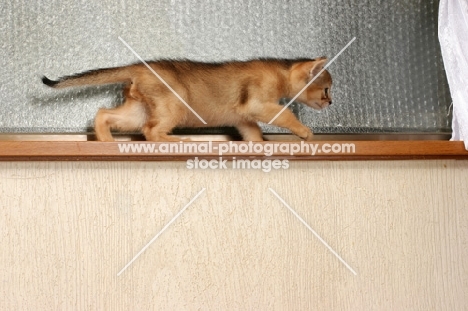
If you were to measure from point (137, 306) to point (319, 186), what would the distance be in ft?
1.46

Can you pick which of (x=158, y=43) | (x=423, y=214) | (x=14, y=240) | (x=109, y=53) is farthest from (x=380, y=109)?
(x=14, y=240)

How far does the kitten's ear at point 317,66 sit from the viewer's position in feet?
4.09

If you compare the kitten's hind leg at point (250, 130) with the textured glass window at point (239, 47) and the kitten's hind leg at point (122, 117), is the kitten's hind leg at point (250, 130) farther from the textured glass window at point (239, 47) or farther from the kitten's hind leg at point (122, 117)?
the kitten's hind leg at point (122, 117)

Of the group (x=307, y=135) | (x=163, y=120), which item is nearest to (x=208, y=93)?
(x=163, y=120)

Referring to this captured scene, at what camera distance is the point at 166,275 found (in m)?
1.16

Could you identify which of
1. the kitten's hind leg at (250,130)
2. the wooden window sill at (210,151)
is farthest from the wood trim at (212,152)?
the kitten's hind leg at (250,130)

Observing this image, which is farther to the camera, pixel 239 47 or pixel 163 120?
pixel 239 47

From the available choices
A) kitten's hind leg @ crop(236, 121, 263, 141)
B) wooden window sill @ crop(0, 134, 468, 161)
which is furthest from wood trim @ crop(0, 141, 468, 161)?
kitten's hind leg @ crop(236, 121, 263, 141)

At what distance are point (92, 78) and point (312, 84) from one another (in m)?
0.48

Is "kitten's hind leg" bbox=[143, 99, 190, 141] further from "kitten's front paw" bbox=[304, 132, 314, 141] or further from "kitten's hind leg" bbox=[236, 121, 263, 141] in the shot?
"kitten's front paw" bbox=[304, 132, 314, 141]

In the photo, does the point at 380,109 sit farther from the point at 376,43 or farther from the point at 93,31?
the point at 93,31

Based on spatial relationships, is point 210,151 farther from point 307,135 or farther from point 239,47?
point 239,47

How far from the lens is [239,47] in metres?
1.37

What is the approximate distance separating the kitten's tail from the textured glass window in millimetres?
95
